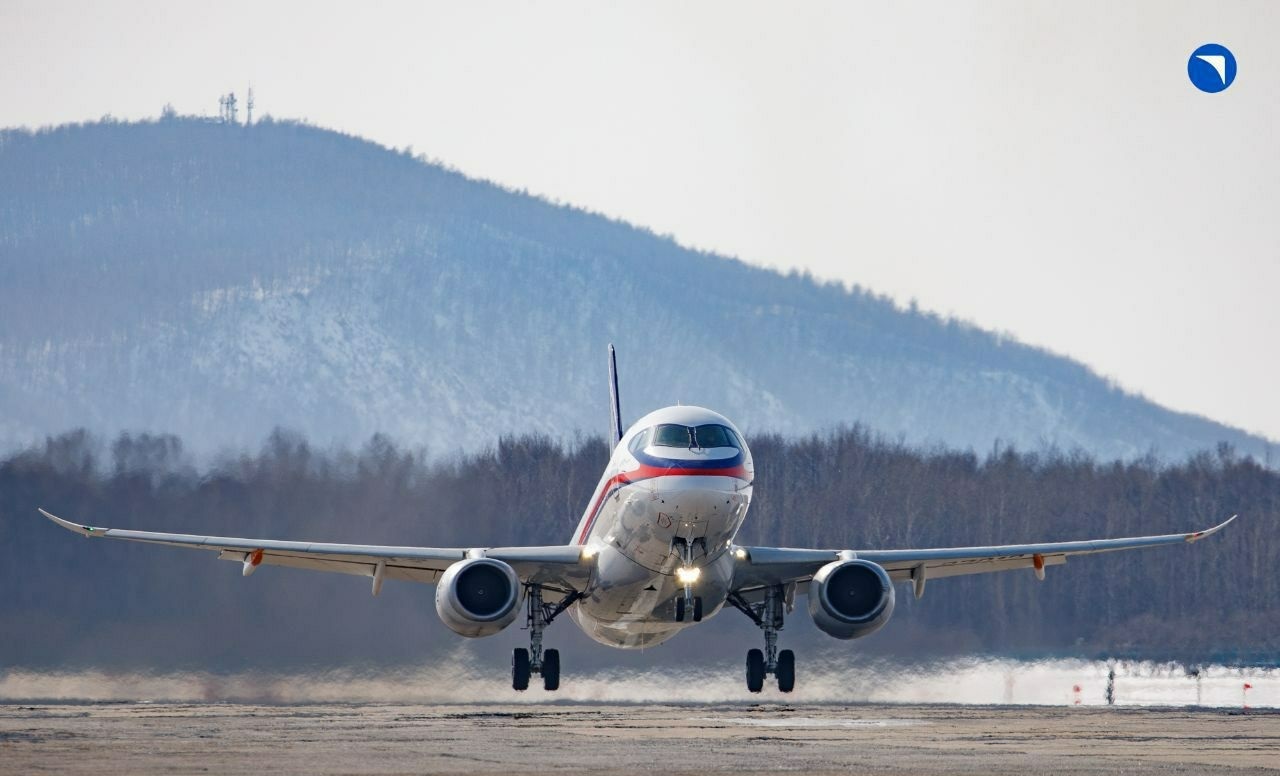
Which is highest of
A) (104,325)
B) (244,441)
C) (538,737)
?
(104,325)

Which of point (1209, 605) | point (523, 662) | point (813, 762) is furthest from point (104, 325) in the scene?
point (813, 762)

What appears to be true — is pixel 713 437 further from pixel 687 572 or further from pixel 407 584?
pixel 407 584

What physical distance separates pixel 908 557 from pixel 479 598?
9040mm

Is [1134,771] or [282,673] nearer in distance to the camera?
[1134,771]

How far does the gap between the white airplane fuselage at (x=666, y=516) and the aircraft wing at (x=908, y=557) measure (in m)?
1.36

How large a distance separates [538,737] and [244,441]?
2295cm

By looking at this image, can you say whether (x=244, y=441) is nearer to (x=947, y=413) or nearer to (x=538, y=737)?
(x=538, y=737)

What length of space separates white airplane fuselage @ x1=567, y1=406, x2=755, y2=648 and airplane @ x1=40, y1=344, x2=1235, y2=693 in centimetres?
3

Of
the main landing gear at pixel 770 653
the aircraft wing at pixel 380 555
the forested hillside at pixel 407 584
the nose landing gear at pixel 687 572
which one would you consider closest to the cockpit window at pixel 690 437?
the nose landing gear at pixel 687 572

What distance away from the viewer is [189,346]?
13062 cm

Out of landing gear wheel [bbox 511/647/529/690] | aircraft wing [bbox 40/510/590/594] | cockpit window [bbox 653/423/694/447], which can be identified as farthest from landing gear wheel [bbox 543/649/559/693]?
cockpit window [bbox 653/423/694/447]

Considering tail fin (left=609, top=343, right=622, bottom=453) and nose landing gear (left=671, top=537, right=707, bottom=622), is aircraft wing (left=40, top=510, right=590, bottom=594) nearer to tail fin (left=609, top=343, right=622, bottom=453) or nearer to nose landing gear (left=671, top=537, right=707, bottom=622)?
nose landing gear (left=671, top=537, right=707, bottom=622)

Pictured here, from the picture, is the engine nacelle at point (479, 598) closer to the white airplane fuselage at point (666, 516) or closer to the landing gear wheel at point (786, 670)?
the white airplane fuselage at point (666, 516)

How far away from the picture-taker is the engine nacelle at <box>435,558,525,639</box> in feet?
112
